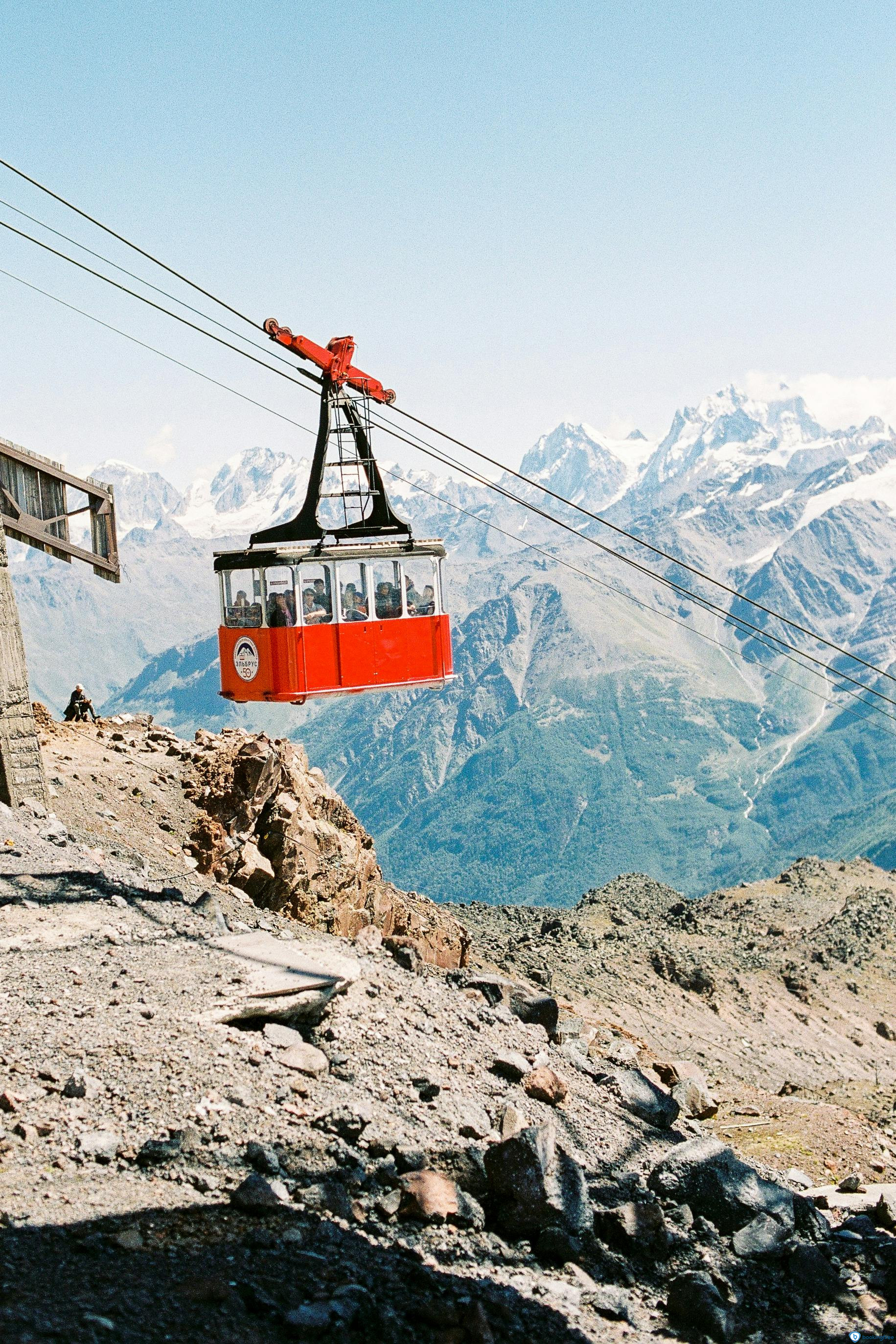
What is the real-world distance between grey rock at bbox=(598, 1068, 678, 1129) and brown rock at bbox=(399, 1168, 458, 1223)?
5402 mm

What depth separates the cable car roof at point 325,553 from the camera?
2159 cm

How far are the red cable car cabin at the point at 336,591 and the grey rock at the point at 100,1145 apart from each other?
1116cm

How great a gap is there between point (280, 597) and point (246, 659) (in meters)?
1.55

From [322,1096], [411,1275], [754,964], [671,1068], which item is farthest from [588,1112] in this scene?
[754,964]

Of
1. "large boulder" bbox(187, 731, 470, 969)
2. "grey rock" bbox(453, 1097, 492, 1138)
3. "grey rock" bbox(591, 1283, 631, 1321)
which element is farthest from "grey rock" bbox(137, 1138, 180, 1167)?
"large boulder" bbox(187, 731, 470, 969)

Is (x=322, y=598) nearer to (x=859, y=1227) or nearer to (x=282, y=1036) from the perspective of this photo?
(x=282, y=1036)

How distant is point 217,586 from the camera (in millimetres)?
23250

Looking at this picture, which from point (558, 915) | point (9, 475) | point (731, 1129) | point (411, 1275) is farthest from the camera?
point (558, 915)

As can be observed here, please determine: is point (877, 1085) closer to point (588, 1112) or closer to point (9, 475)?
point (588, 1112)

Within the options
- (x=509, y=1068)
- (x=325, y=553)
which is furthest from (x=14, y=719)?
(x=509, y=1068)

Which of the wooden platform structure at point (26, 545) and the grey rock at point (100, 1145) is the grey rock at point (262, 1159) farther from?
the wooden platform structure at point (26, 545)

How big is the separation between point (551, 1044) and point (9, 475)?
1434 centimetres

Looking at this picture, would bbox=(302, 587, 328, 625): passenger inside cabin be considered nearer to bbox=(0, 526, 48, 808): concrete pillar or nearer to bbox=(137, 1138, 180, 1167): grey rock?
bbox=(0, 526, 48, 808): concrete pillar

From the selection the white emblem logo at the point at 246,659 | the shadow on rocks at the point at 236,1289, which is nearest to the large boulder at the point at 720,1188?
the shadow on rocks at the point at 236,1289
